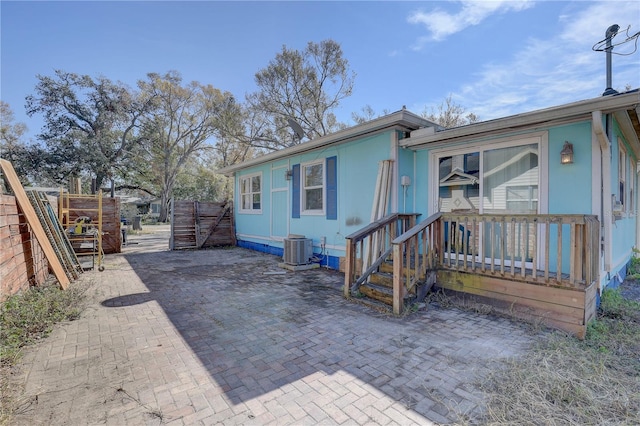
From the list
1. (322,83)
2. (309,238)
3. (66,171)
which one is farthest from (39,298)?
(66,171)

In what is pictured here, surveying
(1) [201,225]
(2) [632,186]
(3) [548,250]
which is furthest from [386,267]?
(1) [201,225]

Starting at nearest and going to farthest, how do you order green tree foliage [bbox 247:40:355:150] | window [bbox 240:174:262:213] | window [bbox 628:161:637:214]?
window [bbox 628:161:637:214]
window [bbox 240:174:262:213]
green tree foliage [bbox 247:40:355:150]

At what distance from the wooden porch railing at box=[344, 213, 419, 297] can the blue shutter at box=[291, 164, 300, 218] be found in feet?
8.67

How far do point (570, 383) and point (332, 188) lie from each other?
5.14 m

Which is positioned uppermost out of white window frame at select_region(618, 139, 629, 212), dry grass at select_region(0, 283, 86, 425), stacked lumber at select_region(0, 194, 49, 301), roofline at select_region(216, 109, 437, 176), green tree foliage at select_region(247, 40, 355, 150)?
green tree foliage at select_region(247, 40, 355, 150)

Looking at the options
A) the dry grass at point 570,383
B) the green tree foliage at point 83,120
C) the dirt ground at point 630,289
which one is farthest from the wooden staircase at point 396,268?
the green tree foliage at point 83,120

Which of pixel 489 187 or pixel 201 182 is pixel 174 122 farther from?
pixel 489 187

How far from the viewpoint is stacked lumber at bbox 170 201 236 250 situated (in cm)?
1018

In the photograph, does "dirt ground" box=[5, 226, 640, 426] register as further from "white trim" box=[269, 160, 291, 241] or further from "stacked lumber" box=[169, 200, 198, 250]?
"stacked lumber" box=[169, 200, 198, 250]

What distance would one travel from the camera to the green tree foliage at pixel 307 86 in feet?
52.7

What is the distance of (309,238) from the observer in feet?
24.3

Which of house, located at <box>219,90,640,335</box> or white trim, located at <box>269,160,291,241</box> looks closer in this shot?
house, located at <box>219,90,640,335</box>

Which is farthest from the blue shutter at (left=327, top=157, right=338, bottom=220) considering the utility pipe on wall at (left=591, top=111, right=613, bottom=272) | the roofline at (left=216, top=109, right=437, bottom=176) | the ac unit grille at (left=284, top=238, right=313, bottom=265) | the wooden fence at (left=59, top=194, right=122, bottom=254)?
the wooden fence at (left=59, top=194, right=122, bottom=254)

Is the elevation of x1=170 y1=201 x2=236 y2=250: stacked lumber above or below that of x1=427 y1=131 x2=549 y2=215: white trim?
below
